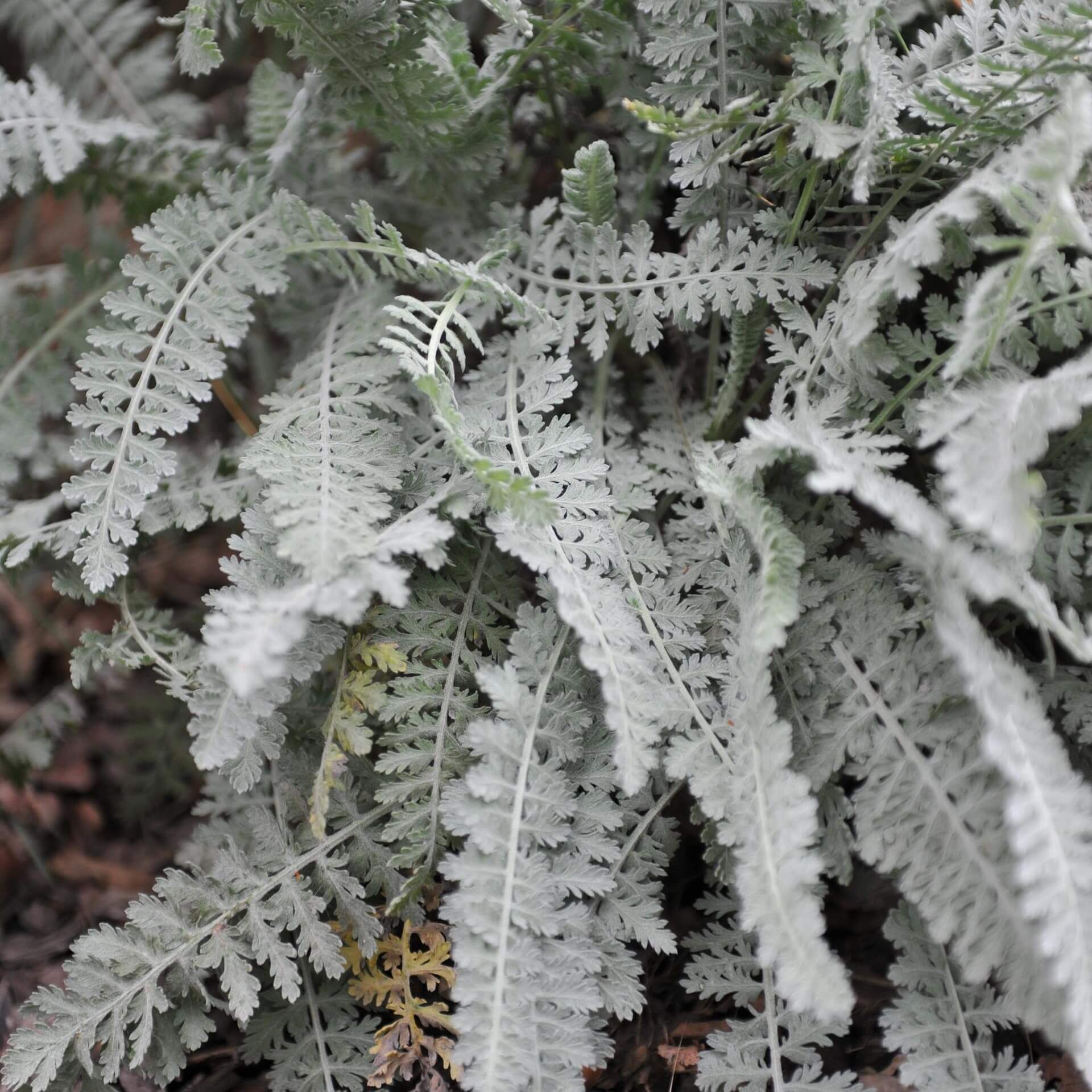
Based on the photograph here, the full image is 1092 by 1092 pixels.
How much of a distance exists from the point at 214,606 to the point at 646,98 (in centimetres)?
115

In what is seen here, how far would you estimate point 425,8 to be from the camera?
59.0 inches

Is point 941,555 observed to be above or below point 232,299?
below

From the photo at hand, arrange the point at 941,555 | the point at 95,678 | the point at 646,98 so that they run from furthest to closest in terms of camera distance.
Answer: the point at 95,678 < the point at 646,98 < the point at 941,555

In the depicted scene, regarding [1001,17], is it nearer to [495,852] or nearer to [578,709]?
[578,709]

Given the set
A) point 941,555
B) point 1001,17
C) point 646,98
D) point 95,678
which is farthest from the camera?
point 95,678

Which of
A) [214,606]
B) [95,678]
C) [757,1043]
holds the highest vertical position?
[214,606]

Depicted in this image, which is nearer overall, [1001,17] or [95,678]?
[1001,17]

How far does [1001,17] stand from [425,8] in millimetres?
878

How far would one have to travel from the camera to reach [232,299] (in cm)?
151

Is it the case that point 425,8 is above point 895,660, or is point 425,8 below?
above

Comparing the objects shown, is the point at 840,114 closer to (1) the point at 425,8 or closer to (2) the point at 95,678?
(1) the point at 425,8

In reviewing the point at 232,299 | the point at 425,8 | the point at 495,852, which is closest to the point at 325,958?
the point at 495,852

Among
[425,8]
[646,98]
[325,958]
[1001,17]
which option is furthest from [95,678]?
[1001,17]

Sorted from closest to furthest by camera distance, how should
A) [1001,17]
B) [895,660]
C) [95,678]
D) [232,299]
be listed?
[895,660] < [1001,17] < [232,299] < [95,678]
